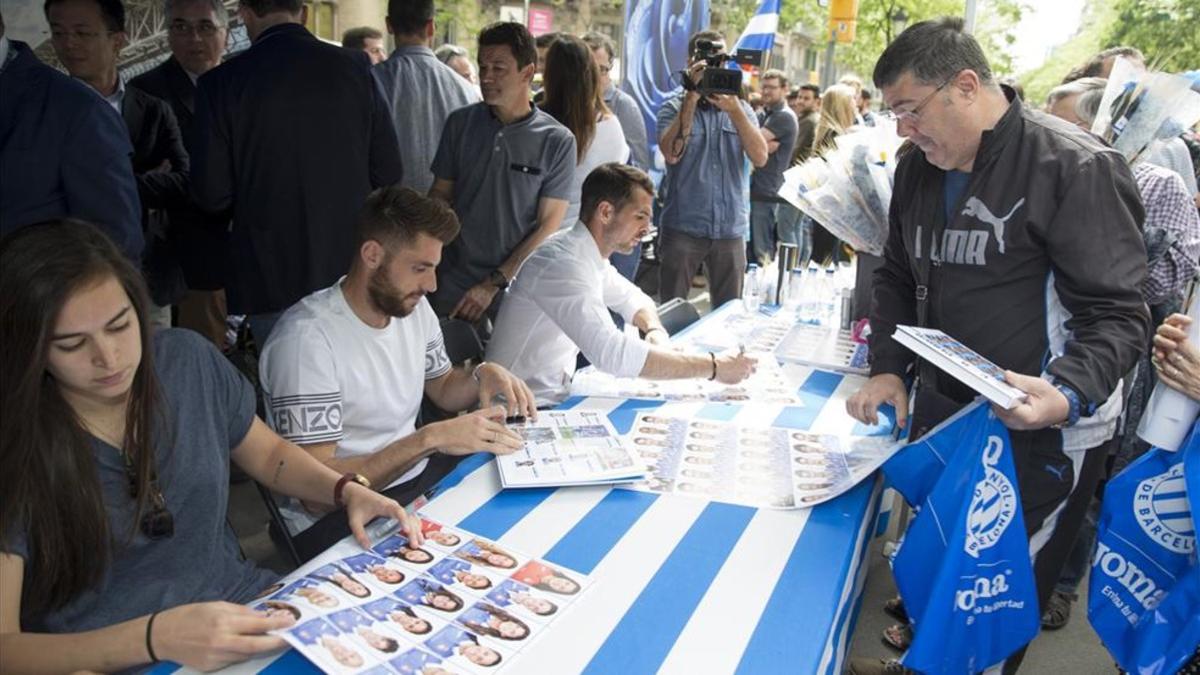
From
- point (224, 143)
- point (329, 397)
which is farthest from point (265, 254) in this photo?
point (329, 397)

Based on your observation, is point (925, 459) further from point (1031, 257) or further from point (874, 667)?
point (874, 667)

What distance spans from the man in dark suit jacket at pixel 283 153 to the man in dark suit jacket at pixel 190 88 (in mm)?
659

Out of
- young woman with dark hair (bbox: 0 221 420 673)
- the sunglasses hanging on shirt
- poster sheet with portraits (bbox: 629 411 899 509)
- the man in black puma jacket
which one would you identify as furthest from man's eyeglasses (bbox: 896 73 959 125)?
the sunglasses hanging on shirt

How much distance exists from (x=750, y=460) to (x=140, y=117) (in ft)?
8.99

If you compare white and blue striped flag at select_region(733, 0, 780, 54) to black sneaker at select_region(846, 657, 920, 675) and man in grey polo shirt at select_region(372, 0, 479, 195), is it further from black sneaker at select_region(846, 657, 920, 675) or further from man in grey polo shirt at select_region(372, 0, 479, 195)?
black sneaker at select_region(846, 657, 920, 675)

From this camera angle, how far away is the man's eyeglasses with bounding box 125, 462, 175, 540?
1249 millimetres

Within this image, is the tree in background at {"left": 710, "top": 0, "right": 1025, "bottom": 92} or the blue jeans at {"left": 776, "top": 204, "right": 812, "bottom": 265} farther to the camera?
the tree in background at {"left": 710, "top": 0, "right": 1025, "bottom": 92}

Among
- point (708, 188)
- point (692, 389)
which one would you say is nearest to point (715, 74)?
point (708, 188)

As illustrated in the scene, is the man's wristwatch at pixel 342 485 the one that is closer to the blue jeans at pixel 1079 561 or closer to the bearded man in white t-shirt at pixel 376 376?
the bearded man in white t-shirt at pixel 376 376

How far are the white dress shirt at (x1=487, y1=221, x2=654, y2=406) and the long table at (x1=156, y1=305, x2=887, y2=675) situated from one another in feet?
2.05

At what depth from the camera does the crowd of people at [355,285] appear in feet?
3.80

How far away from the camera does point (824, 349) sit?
2645 millimetres

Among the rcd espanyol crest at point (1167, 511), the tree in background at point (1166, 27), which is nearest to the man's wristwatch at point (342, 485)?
the rcd espanyol crest at point (1167, 511)

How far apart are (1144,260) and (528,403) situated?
124 cm
